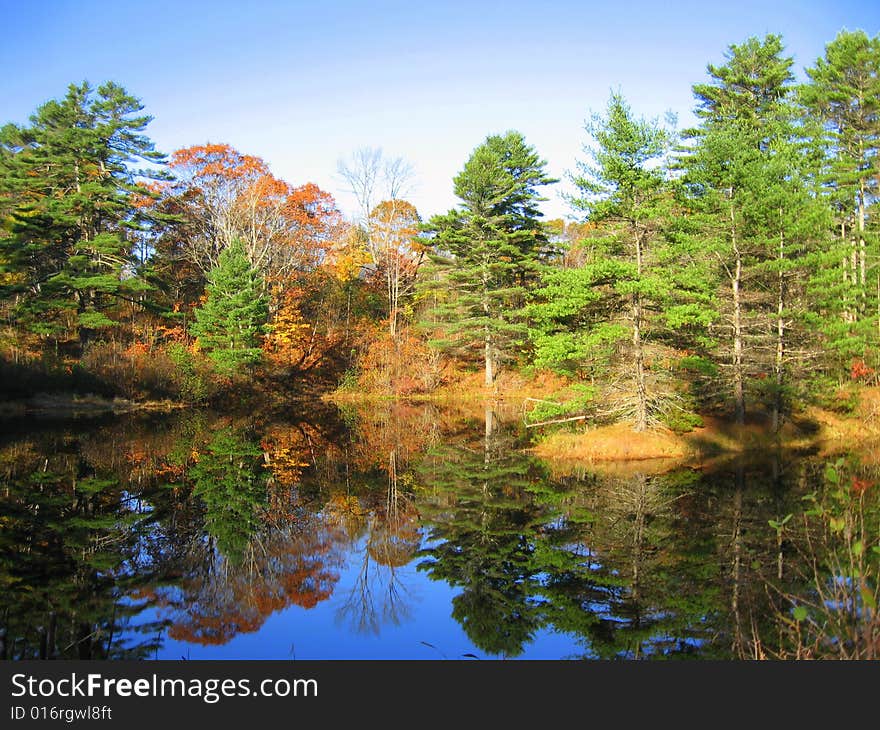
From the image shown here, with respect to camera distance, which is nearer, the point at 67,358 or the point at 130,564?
the point at 130,564

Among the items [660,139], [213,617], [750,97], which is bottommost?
[213,617]

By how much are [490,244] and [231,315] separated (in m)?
14.3

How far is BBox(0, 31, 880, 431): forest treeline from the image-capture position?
18359 millimetres

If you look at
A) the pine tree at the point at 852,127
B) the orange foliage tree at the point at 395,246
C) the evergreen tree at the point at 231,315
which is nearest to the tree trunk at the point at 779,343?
the pine tree at the point at 852,127

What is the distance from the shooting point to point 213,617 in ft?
26.6

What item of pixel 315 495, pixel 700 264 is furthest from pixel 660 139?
pixel 315 495

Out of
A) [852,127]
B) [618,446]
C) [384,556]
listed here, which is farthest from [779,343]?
[384,556]

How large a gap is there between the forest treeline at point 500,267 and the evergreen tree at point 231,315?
0.14 meters

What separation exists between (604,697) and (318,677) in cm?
236

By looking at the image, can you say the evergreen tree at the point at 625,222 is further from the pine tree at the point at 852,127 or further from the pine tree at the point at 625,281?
the pine tree at the point at 852,127

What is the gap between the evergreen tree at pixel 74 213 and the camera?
104 feet

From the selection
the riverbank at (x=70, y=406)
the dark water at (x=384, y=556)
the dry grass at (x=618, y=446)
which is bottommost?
the dark water at (x=384, y=556)

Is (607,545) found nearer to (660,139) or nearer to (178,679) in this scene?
(178,679)

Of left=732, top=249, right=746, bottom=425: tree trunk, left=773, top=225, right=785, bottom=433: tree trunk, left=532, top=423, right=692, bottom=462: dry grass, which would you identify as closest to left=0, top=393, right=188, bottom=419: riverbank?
left=532, top=423, right=692, bottom=462: dry grass
